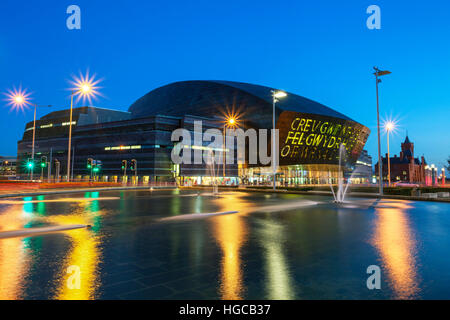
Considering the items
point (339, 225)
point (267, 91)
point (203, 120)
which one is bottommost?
point (339, 225)

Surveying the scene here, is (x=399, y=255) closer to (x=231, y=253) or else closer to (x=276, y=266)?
(x=276, y=266)

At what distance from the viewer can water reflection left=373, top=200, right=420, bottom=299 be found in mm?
4941

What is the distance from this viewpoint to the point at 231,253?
7258 mm

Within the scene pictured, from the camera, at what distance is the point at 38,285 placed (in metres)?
4.98

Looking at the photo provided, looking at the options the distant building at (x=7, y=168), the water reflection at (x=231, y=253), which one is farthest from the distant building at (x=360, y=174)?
the distant building at (x=7, y=168)

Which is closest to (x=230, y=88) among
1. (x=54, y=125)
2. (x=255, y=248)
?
(x=54, y=125)

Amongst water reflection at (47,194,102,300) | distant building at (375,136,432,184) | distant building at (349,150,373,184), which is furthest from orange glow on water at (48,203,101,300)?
distant building at (375,136,432,184)

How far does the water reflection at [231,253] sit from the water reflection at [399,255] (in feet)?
8.19

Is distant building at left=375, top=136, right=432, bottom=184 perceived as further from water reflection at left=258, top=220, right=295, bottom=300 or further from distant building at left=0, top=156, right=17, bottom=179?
distant building at left=0, top=156, right=17, bottom=179

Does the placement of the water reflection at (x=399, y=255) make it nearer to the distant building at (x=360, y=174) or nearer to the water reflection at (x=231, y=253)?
the water reflection at (x=231, y=253)

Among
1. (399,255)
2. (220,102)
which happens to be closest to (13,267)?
(399,255)
